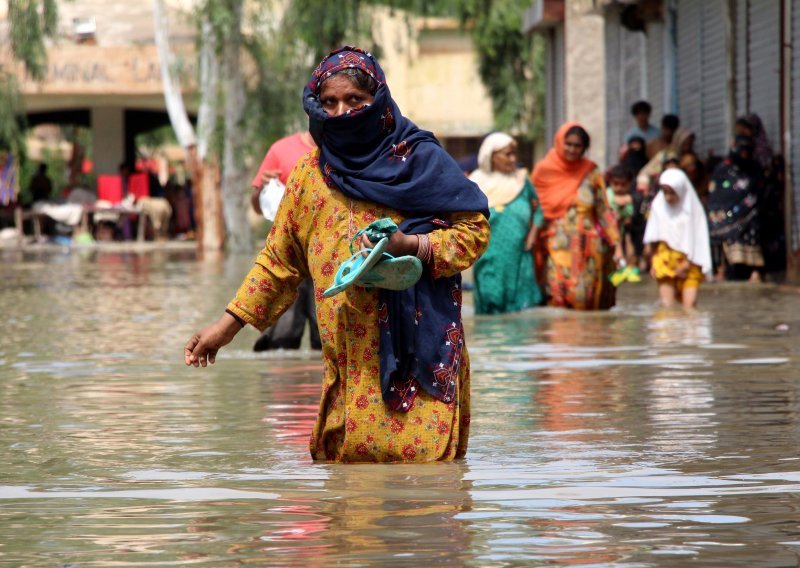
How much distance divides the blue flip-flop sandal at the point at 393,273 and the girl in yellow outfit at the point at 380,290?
0.13m

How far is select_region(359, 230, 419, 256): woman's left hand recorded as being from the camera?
555 centimetres

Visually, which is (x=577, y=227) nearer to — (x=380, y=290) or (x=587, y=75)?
(x=380, y=290)

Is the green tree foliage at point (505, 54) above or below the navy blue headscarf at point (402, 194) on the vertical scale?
above

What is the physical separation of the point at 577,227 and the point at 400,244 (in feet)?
31.4

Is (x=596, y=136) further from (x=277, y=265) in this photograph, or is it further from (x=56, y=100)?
(x=277, y=265)

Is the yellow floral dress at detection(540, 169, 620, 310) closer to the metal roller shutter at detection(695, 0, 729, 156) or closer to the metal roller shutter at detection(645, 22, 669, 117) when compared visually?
the metal roller shutter at detection(695, 0, 729, 156)

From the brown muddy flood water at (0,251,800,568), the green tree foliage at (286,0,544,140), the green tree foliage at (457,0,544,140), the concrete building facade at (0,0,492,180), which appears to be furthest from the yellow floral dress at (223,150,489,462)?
the green tree foliage at (457,0,544,140)

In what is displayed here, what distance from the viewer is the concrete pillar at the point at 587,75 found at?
28016mm

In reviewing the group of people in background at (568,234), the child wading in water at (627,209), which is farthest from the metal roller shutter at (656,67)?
the group of people in background at (568,234)

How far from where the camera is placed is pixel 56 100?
38656 millimetres

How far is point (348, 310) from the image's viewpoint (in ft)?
19.2

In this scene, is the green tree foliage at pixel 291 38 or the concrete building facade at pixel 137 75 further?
the concrete building facade at pixel 137 75

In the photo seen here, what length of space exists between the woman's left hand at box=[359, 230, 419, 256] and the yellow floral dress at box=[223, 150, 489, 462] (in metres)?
0.08

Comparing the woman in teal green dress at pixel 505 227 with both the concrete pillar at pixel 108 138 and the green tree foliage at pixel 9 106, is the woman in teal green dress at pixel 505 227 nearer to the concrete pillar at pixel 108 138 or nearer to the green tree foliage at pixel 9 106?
the green tree foliage at pixel 9 106
